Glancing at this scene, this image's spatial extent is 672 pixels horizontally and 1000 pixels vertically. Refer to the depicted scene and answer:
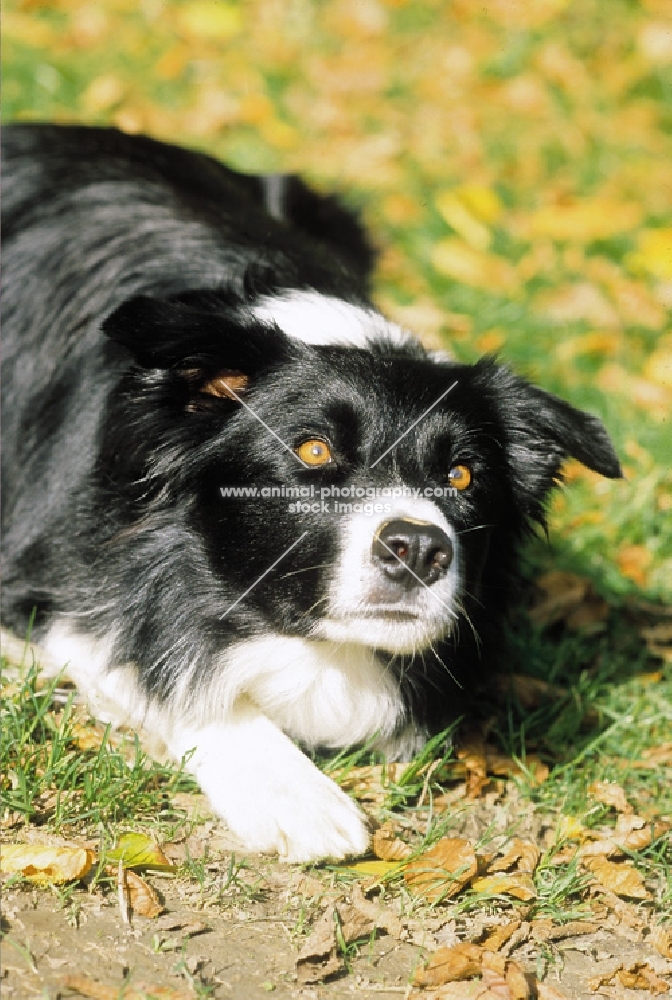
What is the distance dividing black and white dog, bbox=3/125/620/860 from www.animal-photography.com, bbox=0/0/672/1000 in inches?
0.5

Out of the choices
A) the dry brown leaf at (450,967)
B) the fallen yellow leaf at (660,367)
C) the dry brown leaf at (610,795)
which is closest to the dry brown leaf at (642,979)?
the dry brown leaf at (450,967)

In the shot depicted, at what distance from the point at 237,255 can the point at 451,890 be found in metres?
2.35

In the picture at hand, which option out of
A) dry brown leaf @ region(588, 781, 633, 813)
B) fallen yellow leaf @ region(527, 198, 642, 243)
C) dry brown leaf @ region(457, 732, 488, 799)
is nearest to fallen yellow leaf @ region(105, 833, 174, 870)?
dry brown leaf @ region(457, 732, 488, 799)

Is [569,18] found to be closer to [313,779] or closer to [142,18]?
[142,18]

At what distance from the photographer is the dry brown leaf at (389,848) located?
3.60 meters

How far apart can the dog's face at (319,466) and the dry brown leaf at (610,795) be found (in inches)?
33.9

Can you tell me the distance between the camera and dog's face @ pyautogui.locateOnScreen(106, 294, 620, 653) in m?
3.37

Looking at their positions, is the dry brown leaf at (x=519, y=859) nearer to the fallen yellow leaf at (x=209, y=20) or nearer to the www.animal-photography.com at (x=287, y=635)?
the www.animal-photography.com at (x=287, y=635)

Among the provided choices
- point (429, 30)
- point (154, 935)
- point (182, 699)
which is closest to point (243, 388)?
point (182, 699)

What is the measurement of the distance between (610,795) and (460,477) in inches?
50.6

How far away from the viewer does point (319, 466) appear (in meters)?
3.50

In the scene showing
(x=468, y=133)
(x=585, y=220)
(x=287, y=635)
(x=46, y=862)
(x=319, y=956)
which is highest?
(x=468, y=133)

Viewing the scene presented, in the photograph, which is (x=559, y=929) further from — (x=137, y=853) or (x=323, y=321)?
(x=323, y=321)

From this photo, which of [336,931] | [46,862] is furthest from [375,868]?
[46,862]
